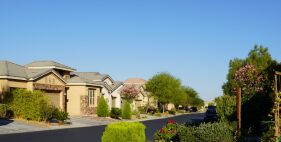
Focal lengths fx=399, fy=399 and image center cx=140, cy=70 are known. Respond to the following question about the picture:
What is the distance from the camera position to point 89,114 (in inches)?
1940

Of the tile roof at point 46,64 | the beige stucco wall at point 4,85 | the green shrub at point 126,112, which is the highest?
the tile roof at point 46,64

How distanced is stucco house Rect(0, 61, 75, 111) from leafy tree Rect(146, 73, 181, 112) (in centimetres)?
2642

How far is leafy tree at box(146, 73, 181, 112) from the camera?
2867 inches

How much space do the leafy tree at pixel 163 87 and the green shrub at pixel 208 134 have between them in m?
56.4

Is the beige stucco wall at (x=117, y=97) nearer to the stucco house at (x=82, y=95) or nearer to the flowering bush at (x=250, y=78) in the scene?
the stucco house at (x=82, y=95)

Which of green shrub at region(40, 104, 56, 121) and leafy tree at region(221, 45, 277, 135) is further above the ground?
leafy tree at region(221, 45, 277, 135)

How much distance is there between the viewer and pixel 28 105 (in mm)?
34094

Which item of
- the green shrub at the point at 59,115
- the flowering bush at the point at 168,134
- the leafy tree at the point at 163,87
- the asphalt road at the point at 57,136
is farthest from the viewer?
the leafy tree at the point at 163,87

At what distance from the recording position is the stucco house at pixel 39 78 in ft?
124

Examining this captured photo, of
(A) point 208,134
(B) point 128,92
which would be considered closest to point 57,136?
(A) point 208,134

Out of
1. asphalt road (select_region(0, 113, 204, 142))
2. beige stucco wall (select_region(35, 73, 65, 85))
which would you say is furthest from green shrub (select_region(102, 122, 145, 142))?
beige stucco wall (select_region(35, 73, 65, 85))

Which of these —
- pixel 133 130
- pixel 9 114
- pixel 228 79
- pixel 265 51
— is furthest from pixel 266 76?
pixel 133 130

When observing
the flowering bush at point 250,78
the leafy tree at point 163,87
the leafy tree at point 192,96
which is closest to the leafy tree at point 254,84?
the flowering bush at point 250,78

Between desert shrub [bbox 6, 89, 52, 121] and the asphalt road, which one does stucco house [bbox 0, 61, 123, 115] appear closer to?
desert shrub [bbox 6, 89, 52, 121]
